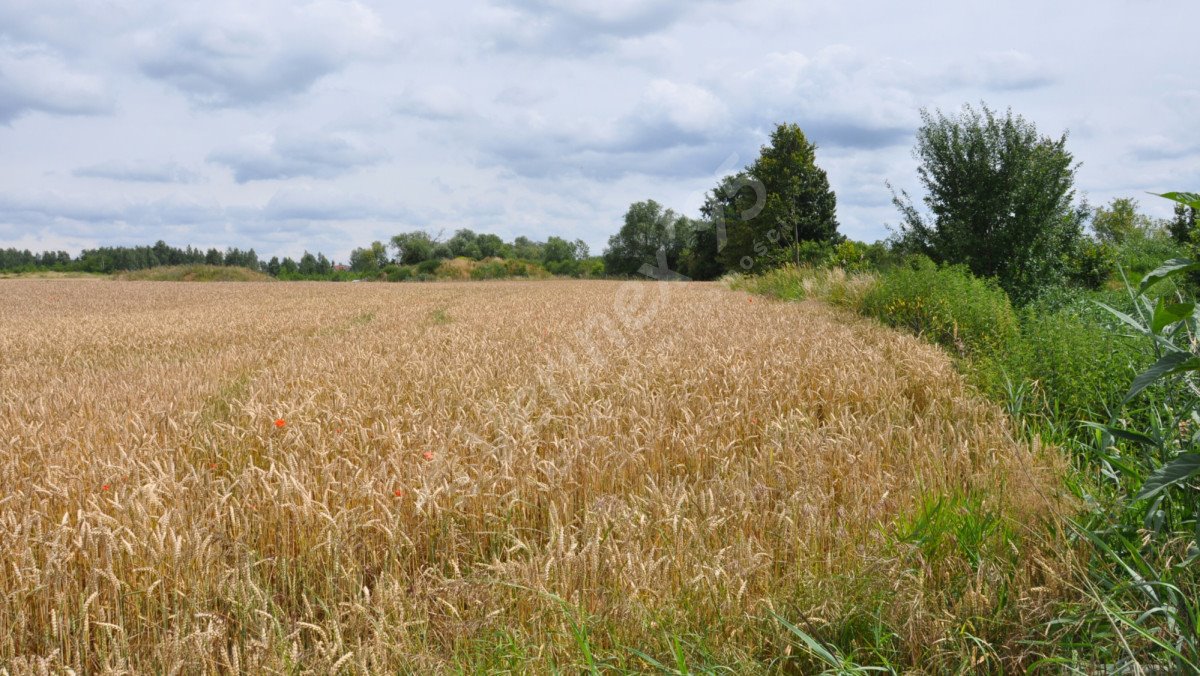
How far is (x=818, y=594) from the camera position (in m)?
2.41

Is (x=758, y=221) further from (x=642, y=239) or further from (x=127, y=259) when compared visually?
(x=127, y=259)

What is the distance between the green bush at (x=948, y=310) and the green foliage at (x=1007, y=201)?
408cm

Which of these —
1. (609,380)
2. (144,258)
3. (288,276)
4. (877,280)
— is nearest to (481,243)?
(288,276)

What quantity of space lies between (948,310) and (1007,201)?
670 cm

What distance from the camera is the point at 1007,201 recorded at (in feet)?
46.8

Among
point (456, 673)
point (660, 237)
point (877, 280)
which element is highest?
point (660, 237)

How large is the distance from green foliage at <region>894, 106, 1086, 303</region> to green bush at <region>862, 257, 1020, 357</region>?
4084 millimetres

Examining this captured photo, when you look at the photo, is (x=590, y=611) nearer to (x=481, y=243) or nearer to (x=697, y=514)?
(x=697, y=514)

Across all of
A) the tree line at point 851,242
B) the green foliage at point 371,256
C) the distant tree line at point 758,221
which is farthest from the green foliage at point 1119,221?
the green foliage at point 371,256

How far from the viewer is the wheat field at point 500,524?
7.42ft

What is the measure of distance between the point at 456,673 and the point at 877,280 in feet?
40.8

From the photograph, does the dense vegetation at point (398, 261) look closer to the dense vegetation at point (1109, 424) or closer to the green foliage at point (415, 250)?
the green foliage at point (415, 250)

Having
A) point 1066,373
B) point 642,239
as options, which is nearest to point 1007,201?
point 1066,373

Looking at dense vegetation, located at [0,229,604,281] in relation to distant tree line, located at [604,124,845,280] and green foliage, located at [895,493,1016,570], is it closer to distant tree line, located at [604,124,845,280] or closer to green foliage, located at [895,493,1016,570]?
distant tree line, located at [604,124,845,280]
